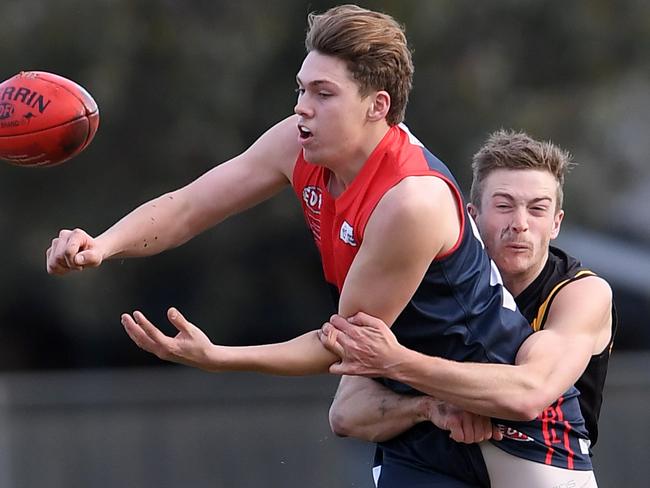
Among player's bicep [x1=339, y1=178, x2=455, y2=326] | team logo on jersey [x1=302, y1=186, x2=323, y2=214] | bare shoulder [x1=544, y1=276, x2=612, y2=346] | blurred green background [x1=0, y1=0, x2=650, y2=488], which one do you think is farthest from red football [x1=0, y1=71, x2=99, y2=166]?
blurred green background [x1=0, y1=0, x2=650, y2=488]

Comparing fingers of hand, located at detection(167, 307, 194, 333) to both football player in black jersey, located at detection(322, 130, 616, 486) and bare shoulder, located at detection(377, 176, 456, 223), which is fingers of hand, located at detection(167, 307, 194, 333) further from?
bare shoulder, located at detection(377, 176, 456, 223)

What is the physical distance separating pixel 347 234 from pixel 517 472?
0.99 metres

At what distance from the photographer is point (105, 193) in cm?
1040

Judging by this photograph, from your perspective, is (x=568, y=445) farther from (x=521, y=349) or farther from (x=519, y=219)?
(x=519, y=219)

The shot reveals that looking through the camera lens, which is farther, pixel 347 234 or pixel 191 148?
pixel 191 148

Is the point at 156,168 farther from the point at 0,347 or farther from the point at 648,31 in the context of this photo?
the point at 648,31

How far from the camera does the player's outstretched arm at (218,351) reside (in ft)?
13.5

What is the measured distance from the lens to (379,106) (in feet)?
14.5

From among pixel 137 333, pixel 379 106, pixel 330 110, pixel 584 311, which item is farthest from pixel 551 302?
pixel 137 333

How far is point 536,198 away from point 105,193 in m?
6.16

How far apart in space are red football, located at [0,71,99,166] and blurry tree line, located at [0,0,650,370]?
17.2 feet

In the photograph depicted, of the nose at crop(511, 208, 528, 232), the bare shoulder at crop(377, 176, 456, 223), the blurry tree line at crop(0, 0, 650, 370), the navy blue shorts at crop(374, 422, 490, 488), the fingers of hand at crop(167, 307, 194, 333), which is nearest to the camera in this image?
the fingers of hand at crop(167, 307, 194, 333)

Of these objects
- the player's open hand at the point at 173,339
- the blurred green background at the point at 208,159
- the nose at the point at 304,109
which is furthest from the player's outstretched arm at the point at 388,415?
the blurred green background at the point at 208,159

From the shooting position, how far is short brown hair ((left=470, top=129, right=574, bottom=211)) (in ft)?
15.8
